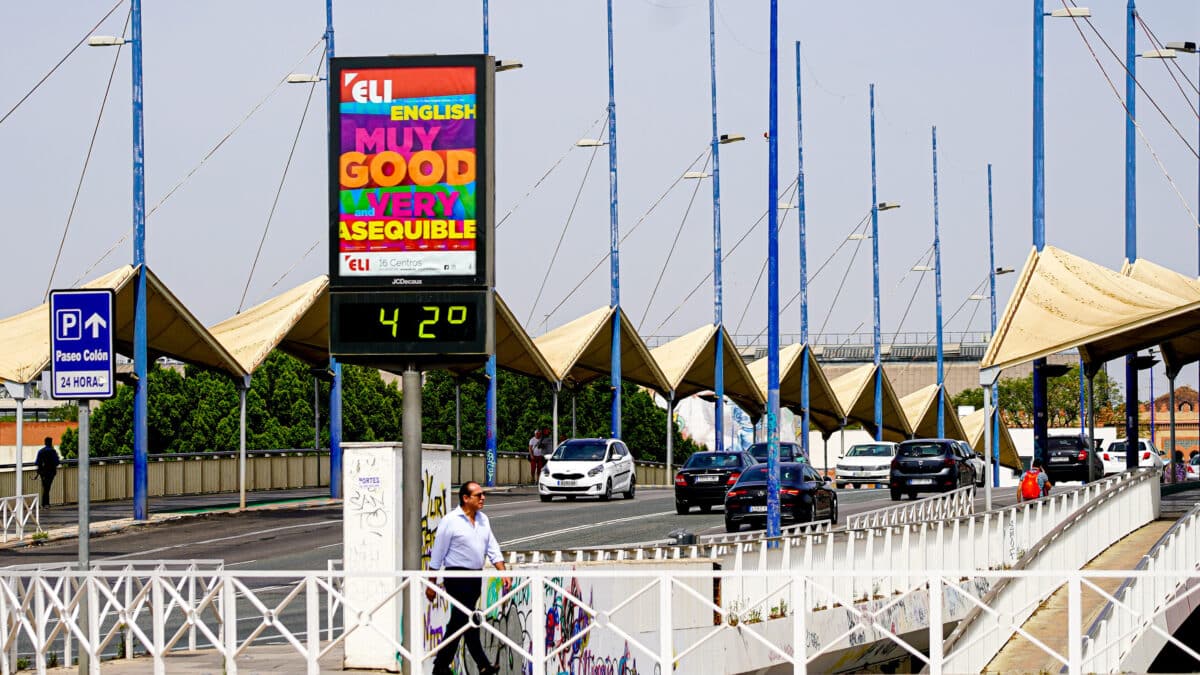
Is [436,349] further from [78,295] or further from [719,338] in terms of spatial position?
[719,338]

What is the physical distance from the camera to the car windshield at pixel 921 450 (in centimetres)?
5019

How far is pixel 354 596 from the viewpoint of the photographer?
619 inches

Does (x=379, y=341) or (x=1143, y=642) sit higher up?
(x=379, y=341)

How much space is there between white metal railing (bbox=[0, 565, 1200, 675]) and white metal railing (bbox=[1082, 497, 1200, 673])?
0.33m

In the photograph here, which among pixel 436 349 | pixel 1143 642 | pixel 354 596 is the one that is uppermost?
pixel 436 349

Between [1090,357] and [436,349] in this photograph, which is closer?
[436,349]

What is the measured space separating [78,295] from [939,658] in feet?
24.8

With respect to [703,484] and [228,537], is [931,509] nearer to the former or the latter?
Result: [703,484]

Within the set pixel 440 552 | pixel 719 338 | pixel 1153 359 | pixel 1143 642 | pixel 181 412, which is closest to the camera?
pixel 440 552

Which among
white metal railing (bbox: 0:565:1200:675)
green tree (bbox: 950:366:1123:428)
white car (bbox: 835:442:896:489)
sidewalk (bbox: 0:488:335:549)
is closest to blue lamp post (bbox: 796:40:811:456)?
white car (bbox: 835:442:896:489)

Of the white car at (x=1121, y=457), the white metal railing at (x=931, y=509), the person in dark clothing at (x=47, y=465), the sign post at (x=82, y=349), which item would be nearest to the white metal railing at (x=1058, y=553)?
the white metal railing at (x=931, y=509)

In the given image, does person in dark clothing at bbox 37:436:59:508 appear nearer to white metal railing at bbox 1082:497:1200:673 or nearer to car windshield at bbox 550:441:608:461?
car windshield at bbox 550:441:608:461

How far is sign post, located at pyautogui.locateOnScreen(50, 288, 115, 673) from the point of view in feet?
46.8

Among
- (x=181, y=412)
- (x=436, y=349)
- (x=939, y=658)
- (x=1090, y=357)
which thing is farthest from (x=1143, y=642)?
(x=181, y=412)
